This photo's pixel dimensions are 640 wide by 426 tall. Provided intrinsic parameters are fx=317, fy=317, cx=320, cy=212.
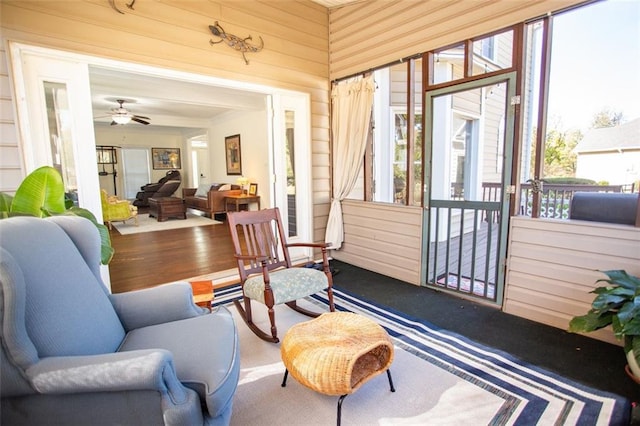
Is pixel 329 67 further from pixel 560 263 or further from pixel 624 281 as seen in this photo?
pixel 624 281

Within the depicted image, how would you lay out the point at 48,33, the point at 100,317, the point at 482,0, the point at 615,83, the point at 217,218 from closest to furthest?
the point at 100,317 < the point at 615,83 < the point at 48,33 < the point at 482,0 < the point at 217,218

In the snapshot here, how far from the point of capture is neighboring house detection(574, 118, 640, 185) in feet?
7.23

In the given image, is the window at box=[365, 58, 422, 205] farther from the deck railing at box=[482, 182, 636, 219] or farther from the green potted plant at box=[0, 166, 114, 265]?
the green potted plant at box=[0, 166, 114, 265]

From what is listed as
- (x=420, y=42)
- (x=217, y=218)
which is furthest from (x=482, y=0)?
(x=217, y=218)

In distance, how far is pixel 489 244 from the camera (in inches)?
114

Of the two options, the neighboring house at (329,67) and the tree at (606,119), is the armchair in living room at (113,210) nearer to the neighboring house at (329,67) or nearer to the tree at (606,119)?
the neighboring house at (329,67)

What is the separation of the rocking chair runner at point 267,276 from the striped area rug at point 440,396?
1.17ft

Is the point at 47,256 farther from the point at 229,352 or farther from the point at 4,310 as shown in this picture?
the point at 229,352

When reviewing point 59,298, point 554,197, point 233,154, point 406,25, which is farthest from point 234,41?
point 233,154

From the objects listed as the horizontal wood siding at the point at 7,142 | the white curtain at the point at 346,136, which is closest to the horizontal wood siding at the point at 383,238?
the white curtain at the point at 346,136

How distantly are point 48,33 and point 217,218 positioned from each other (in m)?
5.37

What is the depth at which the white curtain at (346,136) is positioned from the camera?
12.0ft

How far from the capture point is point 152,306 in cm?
167

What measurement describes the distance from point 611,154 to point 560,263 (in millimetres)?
862
